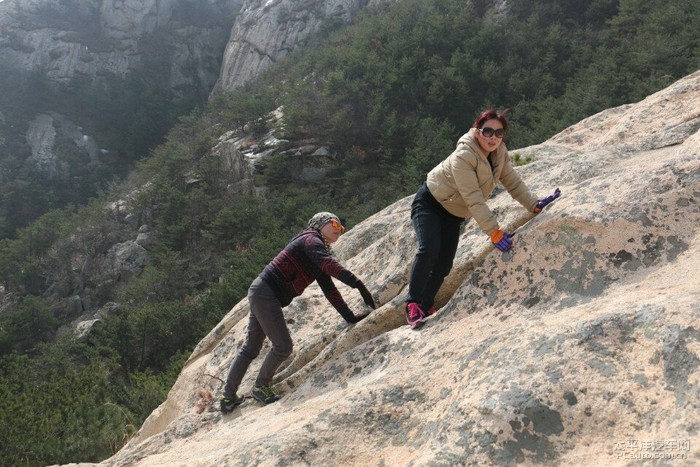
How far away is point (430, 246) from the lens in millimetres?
3799

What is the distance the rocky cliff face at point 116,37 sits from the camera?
53875 millimetres

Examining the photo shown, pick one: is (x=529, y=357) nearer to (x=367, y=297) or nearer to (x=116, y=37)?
(x=367, y=297)

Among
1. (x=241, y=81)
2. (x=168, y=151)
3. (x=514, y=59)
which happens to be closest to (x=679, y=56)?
(x=514, y=59)

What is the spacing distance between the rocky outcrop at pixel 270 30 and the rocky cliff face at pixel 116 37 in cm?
562

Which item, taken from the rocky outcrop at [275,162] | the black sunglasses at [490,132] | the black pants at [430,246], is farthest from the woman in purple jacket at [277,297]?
the rocky outcrop at [275,162]

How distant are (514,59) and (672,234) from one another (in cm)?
2727

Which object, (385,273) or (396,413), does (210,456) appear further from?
(385,273)

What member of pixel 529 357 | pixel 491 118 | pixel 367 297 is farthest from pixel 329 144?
pixel 529 357

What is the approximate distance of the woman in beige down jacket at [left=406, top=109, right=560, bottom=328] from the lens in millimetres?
3557

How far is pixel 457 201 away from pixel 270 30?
52.0 metres

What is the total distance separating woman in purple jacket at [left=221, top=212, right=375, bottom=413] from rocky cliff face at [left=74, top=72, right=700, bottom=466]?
0.16 metres

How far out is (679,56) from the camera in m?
19.9

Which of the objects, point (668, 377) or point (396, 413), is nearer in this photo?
point (668, 377)

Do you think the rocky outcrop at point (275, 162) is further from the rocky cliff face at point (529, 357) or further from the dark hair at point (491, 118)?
the dark hair at point (491, 118)
